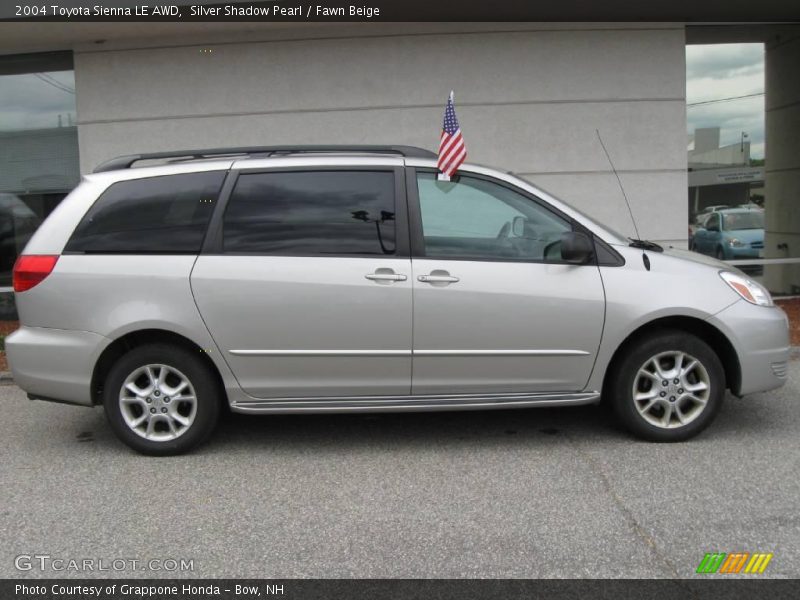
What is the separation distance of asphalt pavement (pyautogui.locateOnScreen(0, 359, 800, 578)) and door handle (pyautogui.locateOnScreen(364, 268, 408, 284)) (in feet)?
3.69

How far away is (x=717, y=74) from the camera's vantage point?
10281 mm

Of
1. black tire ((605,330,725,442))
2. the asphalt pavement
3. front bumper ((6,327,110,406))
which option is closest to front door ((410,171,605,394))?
black tire ((605,330,725,442))

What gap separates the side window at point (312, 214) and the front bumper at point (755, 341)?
2163mm

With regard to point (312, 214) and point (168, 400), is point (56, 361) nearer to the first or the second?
point (168, 400)

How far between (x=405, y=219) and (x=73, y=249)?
2.08 m

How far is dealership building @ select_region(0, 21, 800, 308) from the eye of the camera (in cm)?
922

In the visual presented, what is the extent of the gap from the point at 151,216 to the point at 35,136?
6268 millimetres

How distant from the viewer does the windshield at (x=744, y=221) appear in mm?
10219
